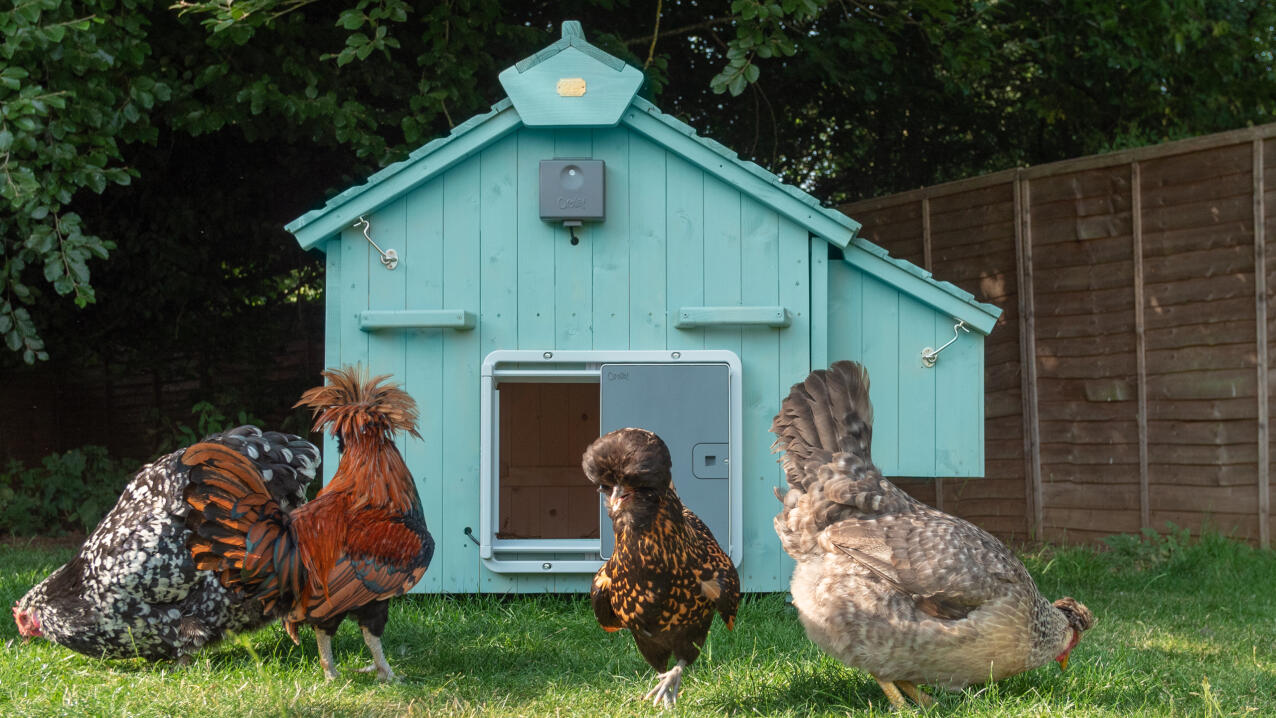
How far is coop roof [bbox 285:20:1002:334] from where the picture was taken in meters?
Result: 5.55

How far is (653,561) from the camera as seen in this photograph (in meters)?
3.65

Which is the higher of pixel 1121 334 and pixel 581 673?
pixel 1121 334

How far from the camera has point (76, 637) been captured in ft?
14.4

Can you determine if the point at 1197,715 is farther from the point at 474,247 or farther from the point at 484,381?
the point at 474,247

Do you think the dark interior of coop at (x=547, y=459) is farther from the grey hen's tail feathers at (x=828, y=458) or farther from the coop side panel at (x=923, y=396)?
the grey hen's tail feathers at (x=828, y=458)

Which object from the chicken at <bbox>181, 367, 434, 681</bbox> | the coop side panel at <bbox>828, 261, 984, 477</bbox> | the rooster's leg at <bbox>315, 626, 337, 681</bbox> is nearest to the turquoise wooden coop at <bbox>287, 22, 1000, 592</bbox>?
the coop side panel at <bbox>828, 261, 984, 477</bbox>

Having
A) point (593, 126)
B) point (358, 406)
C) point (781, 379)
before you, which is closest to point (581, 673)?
point (358, 406)

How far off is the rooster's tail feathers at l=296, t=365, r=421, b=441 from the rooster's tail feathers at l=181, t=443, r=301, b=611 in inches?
14.9

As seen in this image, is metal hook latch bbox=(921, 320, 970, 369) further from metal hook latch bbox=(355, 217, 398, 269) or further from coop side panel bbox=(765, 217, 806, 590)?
metal hook latch bbox=(355, 217, 398, 269)

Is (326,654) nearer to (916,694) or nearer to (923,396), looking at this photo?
(916,694)

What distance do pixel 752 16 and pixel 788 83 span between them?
3.68m

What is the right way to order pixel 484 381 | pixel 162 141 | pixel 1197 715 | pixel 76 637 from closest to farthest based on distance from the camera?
pixel 1197 715, pixel 76 637, pixel 484 381, pixel 162 141

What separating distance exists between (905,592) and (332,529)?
2.09 m

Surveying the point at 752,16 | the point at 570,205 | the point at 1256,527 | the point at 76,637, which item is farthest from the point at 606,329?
the point at 1256,527
